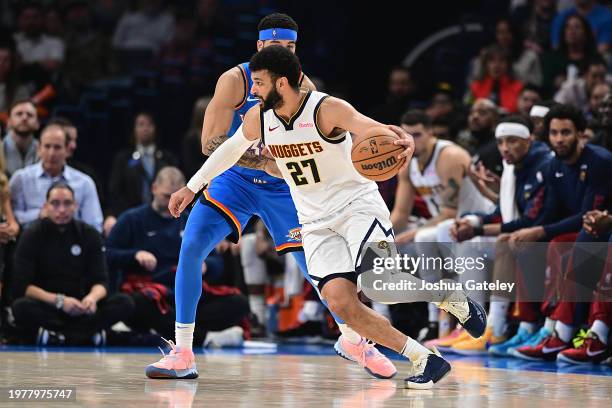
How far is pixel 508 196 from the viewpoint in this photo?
9.12 m

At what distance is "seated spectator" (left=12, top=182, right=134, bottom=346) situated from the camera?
9297 millimetres

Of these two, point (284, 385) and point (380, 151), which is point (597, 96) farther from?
point (284, 385)

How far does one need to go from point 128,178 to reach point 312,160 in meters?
5.64

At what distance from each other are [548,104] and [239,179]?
3592 millimetres

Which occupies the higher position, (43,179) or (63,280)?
(43,179)

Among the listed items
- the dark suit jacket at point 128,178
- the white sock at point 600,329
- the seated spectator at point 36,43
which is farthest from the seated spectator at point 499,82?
the seated spectator at point 36,43

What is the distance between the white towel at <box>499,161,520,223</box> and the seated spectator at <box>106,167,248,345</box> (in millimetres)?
→ 2449

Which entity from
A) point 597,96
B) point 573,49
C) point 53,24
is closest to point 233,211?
point 597,96

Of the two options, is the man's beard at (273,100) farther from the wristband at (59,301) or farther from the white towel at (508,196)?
the wristband at (59,301)

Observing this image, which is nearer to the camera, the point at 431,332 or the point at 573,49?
the point at 431,332

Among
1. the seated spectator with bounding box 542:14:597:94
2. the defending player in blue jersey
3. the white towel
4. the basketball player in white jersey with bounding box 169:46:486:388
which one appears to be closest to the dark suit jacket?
the white towel

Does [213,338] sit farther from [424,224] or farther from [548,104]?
[548,104]

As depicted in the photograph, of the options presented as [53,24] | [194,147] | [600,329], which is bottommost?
[600,329]

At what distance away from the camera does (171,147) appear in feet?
46.2
